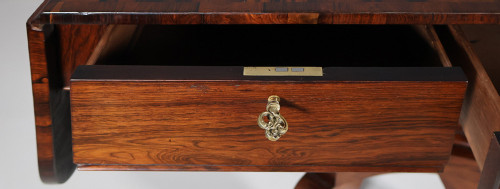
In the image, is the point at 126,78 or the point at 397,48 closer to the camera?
the point at 126,78

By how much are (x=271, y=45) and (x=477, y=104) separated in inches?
11.7

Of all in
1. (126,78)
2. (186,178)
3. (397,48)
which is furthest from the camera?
(186,178)

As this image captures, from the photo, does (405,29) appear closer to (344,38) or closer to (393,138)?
(344,38)

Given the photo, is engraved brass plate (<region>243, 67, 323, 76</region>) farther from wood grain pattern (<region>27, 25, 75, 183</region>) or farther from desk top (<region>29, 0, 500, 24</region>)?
wood grain pattern (<region>27, 25, 75, 183</region>)

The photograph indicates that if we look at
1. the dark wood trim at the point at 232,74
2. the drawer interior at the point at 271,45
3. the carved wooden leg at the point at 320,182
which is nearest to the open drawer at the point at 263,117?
the dark wood trim at the point at 232,74

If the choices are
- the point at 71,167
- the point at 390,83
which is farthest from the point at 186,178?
the point at 390,83

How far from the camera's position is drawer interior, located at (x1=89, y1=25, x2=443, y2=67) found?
2.80 feet

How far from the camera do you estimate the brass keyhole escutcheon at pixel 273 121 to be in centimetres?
64

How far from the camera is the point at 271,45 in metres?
0.92

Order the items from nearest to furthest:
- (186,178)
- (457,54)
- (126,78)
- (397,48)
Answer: (126,78) < (457,54) < (397,48) < (186,178)

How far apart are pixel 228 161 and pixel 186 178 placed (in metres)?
0.45

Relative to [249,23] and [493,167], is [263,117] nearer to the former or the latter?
[249,23]

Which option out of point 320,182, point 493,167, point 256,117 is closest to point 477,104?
point 493,167

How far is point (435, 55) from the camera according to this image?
0.80 meters
